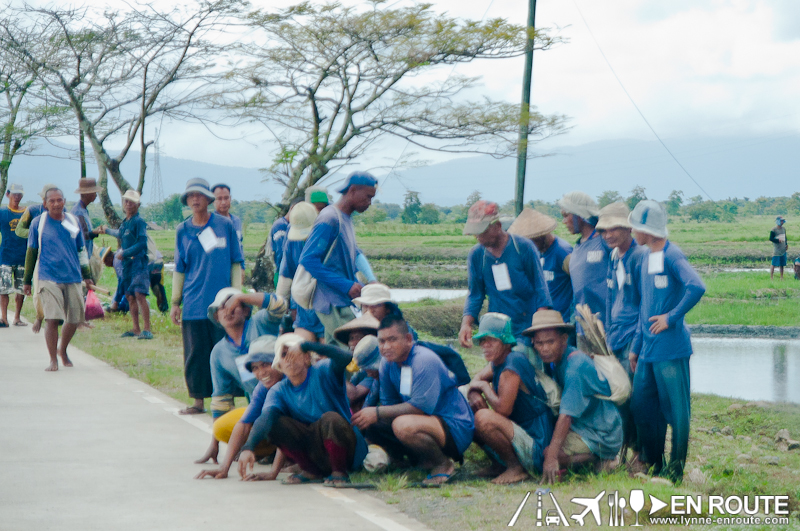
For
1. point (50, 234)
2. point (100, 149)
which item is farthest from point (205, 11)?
point (50, 234)

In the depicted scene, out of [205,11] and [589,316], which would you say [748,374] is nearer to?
[589,316]

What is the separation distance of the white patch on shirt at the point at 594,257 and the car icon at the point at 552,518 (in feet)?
6.94

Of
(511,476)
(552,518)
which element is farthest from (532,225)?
(552,518)

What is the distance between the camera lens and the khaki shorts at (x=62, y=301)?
8867 millimetres

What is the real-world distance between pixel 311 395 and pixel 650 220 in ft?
7.29

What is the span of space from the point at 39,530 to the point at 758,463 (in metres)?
4.69

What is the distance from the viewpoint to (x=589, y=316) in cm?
557

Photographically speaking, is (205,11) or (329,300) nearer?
(329,300)

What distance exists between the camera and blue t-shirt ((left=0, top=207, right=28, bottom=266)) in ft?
40.5

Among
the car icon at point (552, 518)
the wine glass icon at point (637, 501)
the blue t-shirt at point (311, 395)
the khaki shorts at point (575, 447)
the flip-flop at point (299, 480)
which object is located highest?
the blue t-shirt at point (311, 395)

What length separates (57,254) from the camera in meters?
8.95

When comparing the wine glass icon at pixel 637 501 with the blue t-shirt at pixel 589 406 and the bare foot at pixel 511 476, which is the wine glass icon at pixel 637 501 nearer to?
the blue t-shirt at pixel 589 406

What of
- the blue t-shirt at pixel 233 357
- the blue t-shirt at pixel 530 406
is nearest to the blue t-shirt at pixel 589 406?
the blue t-shirt at pixel 530 406

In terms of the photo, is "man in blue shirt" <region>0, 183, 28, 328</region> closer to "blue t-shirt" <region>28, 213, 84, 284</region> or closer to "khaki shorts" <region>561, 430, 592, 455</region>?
"blue t-shirt" <region>28, 213, 84, 284</region>
